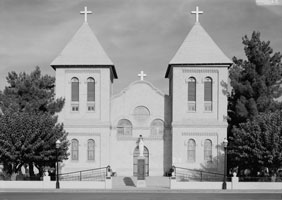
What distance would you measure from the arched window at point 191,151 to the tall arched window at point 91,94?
910cm

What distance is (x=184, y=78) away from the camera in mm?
37438

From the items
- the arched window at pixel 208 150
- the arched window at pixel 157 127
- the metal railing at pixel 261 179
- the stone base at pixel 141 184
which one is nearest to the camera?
the stone base at pixel 141 184

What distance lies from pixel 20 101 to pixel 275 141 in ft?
69.3

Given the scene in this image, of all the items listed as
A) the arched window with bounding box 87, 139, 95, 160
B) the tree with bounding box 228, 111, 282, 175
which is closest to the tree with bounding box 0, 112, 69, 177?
the arched window with bounding box 87, 139, 95, 160

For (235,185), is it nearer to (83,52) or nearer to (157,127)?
(157,127)

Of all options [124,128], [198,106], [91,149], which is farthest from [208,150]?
[91,149]

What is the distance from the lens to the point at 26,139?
1209 inches

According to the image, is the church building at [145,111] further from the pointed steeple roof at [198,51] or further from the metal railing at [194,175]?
the metal railing at [194,175]

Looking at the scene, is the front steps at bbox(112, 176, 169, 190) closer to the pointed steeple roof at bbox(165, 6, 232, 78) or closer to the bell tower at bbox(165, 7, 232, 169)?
the bell tower at bbox(165, 7, 232, 169)

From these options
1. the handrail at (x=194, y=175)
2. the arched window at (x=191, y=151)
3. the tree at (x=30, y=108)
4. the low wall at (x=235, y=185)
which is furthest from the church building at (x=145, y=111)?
the low wall at (x=235, y=185)

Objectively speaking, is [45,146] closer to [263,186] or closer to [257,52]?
[263,186]

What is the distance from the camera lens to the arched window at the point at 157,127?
38.9m

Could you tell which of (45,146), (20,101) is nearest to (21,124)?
(45,146)

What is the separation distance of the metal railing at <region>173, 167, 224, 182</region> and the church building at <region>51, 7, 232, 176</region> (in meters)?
0.43
